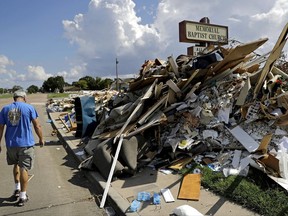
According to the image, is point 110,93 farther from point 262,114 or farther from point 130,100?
point 262,114

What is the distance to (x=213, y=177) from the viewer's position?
15.4 ft

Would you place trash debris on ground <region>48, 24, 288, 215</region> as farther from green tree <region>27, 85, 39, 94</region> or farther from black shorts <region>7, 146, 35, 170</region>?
green tree <region>27, 85, 39, 94</region>

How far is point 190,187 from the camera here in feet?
14.8

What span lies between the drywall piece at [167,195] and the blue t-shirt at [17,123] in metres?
2.28

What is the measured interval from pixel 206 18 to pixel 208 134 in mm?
8462

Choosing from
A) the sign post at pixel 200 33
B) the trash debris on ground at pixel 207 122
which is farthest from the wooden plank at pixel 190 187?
the sign post at pixel 200 33

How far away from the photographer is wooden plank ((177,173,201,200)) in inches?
167

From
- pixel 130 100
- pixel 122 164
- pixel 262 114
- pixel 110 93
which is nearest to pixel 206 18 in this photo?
pixel 110 93

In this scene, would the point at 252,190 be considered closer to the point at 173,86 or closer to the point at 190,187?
the point at 190,187

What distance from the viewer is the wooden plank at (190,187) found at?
425 cm

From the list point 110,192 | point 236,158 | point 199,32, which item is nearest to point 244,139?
point 236,158

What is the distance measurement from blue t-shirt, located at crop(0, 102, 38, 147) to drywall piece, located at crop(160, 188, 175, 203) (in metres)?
2.28

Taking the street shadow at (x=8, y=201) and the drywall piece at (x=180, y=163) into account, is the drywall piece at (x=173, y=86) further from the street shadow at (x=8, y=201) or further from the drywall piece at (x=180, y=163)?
the street shadow at (x=8, y=201)

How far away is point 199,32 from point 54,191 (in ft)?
30.5
